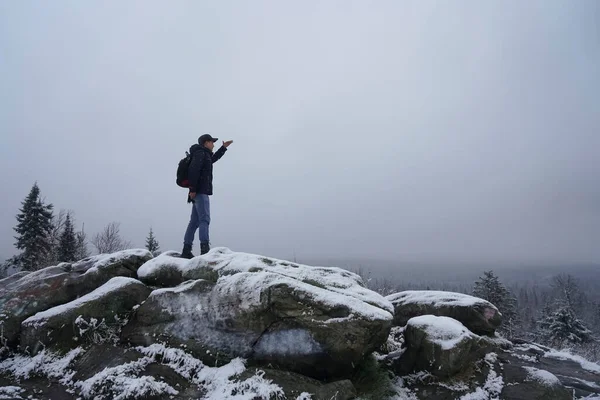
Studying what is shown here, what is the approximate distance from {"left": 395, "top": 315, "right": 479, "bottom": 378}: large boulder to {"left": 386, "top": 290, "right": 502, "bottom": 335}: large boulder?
2.90m

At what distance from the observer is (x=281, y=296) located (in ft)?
23.1

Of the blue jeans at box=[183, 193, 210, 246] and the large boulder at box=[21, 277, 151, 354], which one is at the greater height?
the blue jeans at box=[183, 193, 210, 246]

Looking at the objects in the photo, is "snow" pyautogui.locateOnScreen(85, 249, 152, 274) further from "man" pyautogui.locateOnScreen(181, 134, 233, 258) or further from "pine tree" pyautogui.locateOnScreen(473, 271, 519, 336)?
"pine tree" pyautogui.locateOnScreen(473, 271, 519, 336)

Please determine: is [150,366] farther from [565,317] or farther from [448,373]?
[565,317]

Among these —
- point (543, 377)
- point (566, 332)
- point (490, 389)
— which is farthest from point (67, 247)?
point (566, 332)

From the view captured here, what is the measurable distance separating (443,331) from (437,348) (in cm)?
47

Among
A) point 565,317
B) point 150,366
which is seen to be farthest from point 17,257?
point 565,317

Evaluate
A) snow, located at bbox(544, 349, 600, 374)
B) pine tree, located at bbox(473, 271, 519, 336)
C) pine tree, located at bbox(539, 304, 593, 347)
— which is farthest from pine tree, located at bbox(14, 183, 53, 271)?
pine tree, located at bbox(539, 304, 593, 347)

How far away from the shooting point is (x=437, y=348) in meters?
7.29

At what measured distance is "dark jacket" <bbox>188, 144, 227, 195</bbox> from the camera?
31.2 ft

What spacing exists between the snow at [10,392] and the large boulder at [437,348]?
300 inches

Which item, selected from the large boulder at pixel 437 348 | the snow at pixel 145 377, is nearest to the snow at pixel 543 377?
the large boulder at pixel 437 348

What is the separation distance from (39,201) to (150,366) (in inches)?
1638

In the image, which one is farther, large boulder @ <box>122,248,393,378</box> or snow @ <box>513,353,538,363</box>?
snow @ <box>513,353,538,363</box>
